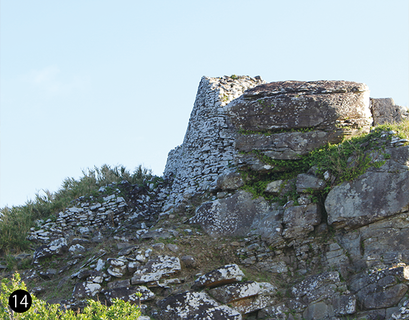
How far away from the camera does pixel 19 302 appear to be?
652 centimetres

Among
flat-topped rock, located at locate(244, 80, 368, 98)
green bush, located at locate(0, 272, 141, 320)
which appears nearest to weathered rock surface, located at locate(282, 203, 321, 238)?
flat-topped rock, located at locate(244, 80, 368, 98)

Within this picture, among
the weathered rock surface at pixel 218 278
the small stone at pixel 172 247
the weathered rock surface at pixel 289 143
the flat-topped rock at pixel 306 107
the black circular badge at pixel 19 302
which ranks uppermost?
the flat-topped rock at pixel 306 107

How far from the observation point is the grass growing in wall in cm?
957

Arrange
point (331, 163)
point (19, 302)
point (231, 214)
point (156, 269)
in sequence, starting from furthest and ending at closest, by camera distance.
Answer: point (231, 214) → point (331, 163) → point (156, 269) → point (19, 302)

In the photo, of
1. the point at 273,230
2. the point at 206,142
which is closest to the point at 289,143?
the point at 273,230

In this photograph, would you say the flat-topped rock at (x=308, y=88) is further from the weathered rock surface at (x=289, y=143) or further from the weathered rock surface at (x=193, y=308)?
the weathered rock surface at (x=193, y=308)

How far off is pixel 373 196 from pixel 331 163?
4.41ft

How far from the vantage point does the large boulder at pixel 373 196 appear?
881cm

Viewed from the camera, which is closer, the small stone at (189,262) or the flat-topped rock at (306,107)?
the small stone at (189,262)

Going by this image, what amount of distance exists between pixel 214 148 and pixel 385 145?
211 inches

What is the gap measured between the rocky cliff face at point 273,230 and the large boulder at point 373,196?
0.07 ft

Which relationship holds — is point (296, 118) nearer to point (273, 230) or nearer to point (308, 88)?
point (308, 88)

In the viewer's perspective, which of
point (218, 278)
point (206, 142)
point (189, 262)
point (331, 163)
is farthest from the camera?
point (206, 142)

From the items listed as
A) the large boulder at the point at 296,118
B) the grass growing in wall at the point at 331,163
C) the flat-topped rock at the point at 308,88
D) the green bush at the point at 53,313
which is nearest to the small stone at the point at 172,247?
the grass growing in wall at the point at 331,163
